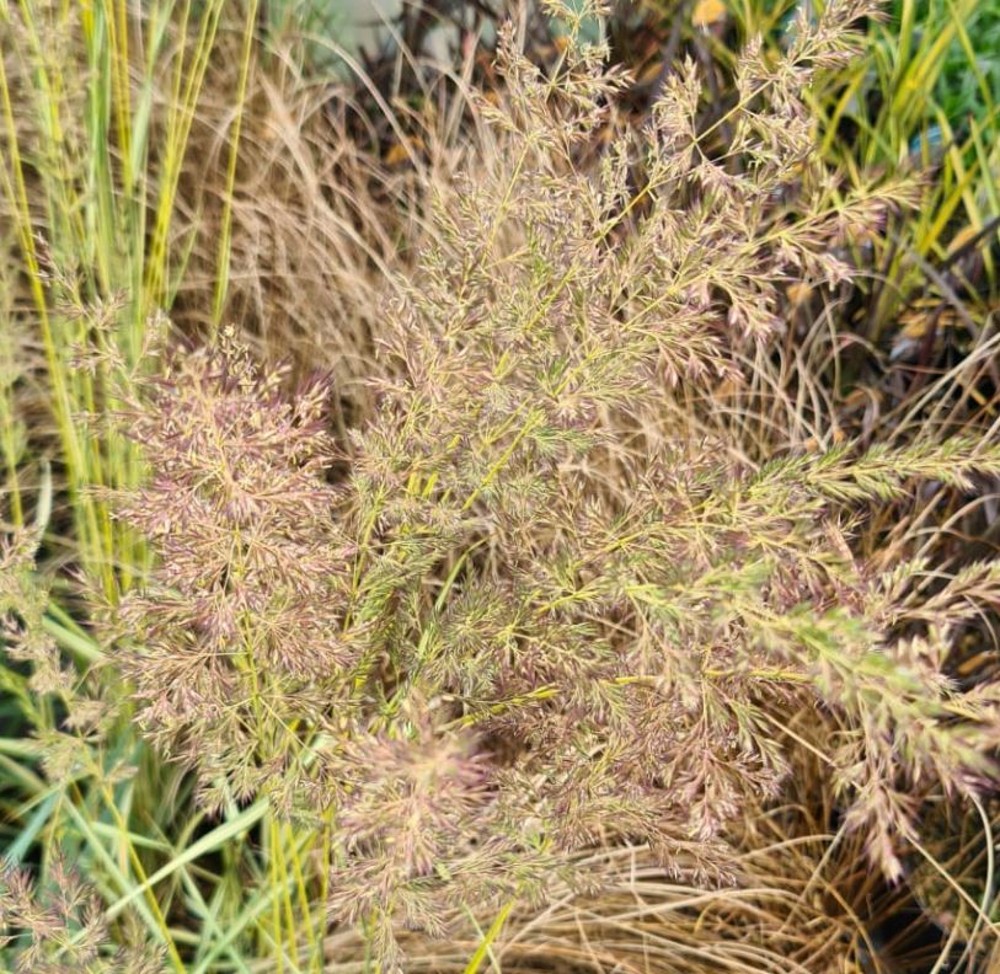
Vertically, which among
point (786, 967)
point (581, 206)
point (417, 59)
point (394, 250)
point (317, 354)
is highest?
point (581, 206)

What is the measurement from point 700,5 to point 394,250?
1.87ft

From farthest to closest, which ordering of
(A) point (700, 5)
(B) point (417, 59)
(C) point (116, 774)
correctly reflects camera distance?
1. (B) point (417, 59)
2. (A) point (700, 5)
3. (C) point (116, 774)

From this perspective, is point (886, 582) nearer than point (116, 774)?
Yes

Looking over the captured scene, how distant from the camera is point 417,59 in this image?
167 cm

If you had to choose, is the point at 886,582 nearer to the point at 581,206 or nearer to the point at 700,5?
the point at 581,206

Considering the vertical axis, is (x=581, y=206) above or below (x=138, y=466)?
above

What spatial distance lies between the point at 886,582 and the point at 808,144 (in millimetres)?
221

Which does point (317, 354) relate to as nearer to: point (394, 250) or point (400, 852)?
point (394, 250)

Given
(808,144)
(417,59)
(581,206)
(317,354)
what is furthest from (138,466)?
(417,59)

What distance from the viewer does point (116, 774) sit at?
0.75 metres

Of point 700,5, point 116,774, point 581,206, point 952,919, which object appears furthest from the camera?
point 700,5

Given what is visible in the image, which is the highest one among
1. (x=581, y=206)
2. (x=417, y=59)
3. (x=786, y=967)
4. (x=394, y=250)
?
(x=581, y=206)

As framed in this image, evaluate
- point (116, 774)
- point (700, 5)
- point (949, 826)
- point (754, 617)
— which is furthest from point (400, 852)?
point (700, 5)

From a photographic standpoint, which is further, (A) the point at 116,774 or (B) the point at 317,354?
(B) the point at 317,354
